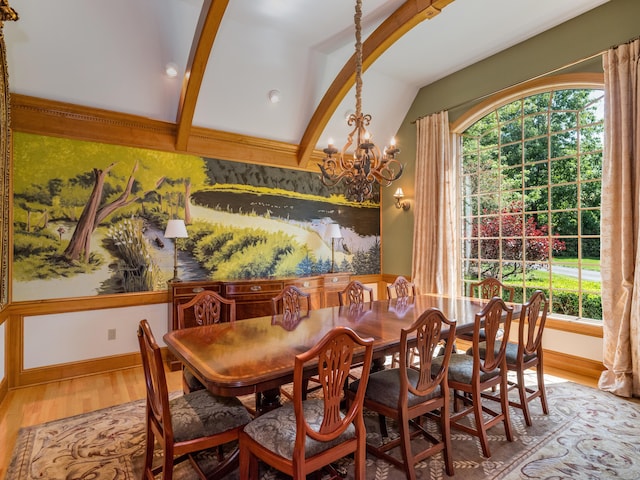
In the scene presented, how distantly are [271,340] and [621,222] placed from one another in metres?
3.41

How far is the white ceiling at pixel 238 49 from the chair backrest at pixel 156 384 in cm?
305

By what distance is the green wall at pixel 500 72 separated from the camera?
3.49 metres

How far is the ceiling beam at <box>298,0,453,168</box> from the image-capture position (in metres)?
3.23

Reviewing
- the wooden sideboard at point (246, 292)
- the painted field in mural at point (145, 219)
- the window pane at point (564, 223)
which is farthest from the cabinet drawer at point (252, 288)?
the window pane at point (564, 223)

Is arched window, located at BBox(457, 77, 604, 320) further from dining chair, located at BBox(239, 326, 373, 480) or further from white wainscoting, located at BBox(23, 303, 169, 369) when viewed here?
white wainscoting, located at BBox(23, 303, 169, 369)

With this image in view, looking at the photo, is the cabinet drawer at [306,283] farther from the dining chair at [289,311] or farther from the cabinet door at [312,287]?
the dining chair at [289,311]

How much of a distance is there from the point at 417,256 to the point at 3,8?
498 centimetres

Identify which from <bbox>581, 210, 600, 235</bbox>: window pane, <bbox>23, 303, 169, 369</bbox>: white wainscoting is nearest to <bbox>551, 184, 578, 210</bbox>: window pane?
<bbox>581, 210, 600, 235</bbox>: window pane

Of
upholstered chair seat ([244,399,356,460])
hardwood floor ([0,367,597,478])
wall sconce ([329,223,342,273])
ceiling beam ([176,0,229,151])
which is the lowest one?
hardwood floor ([0,367,597,478])

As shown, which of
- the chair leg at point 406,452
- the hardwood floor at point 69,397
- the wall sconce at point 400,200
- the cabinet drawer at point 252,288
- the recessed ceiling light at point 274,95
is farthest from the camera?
the wall sconce at point 400,200

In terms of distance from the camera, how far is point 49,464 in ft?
7.37

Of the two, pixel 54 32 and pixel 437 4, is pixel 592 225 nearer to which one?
pixel 437 4

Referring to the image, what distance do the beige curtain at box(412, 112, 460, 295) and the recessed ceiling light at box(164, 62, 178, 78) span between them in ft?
11.2

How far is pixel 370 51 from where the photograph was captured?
3791 mm
